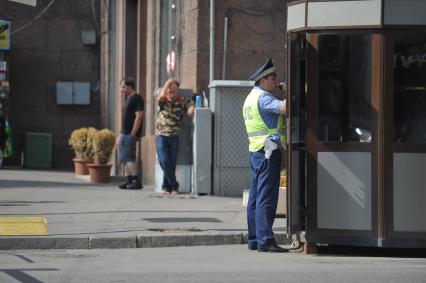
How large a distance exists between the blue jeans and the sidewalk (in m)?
0.32

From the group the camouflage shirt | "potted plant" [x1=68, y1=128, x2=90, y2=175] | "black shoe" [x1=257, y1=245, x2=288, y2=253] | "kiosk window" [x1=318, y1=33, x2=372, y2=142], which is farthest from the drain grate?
"potted plant" [x1=68, y1=128, x2=90, y2=175]

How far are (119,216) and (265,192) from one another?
2.95 meters

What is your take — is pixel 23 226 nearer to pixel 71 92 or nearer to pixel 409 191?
pixel 409 191

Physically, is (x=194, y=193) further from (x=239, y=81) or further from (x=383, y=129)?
(x=383, y=129)

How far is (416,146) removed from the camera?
974 cm

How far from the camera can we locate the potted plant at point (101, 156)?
18.9 meters

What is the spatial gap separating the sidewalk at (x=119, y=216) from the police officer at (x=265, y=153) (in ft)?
2.70

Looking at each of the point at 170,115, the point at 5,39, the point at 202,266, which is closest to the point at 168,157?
the point at 170,115

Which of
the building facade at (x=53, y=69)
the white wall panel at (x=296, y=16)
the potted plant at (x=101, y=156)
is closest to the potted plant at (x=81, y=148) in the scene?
the potted plant at (x=101, y=156)

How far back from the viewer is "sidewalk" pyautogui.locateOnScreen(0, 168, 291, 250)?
35.0 feet

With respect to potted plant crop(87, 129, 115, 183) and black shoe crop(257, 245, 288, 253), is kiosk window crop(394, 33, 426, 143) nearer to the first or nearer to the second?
black shoe crop(257, 245, 288, 253)

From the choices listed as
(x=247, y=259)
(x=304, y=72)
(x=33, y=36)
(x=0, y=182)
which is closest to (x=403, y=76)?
(x=304, y=72)

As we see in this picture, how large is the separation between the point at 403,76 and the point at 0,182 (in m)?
10.2

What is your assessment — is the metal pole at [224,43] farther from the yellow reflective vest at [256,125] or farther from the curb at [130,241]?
the yellow reflective vest at [256,125]
